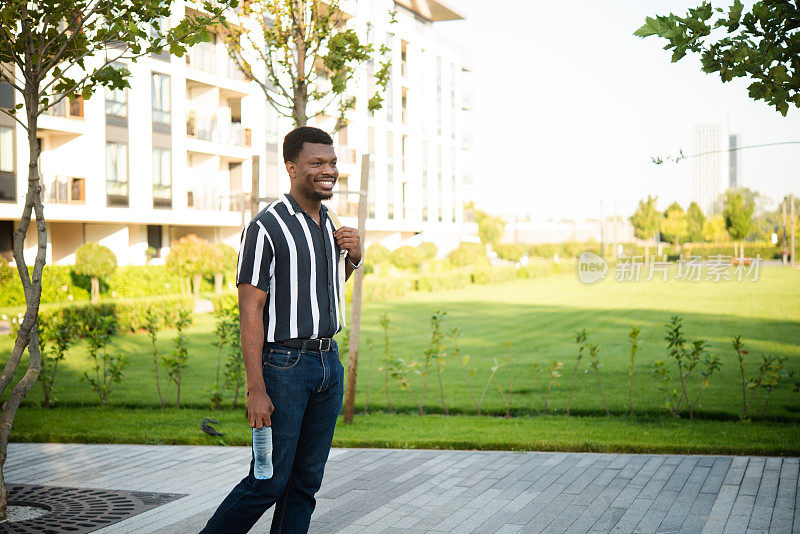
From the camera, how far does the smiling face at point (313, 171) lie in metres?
3.34

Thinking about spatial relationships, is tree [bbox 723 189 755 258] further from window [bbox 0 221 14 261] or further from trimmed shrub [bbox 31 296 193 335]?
window [bbox 0 221 14 261]

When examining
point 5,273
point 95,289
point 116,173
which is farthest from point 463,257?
point 5,273

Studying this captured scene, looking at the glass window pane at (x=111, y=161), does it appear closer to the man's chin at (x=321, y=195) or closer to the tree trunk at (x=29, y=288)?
the tree trunk at (x=29, y=288)

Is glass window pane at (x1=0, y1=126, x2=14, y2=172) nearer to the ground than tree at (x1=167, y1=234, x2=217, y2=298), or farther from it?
farther from it

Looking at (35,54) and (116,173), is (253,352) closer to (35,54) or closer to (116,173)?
(35,54)

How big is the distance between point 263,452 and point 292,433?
138 mm

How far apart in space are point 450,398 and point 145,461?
4.48 metres

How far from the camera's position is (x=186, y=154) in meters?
33.3

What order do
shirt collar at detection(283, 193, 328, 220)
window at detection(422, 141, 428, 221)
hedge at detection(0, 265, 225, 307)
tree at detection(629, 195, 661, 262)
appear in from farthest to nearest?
tree at detection(629, 195, 661, 262) < window at detection(422, 141, 428, 221) < hedge at detection(0, 265, 225, 307) < shirt collar at detection(283, 193, 328, 220)

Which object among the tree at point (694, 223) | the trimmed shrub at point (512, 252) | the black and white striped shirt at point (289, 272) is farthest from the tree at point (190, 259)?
the tree at point (694, 223)

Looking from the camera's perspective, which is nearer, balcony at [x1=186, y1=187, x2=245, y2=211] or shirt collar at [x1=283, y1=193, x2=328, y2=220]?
shirt collar at [x1=283, y1=193, x2=328, y2=220]

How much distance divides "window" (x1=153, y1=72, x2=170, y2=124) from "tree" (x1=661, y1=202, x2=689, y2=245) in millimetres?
65817

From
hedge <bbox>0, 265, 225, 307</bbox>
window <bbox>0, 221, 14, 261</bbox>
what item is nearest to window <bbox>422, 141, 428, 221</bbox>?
hedge <bbox>0, 265, 225, 307</bbox>

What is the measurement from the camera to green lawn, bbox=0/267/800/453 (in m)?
7.19
